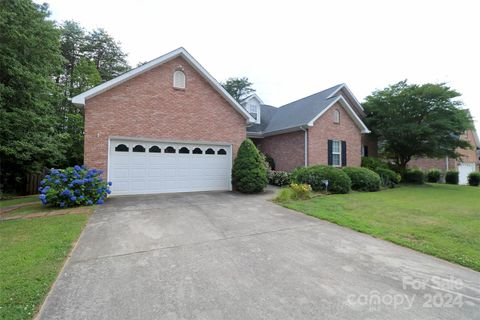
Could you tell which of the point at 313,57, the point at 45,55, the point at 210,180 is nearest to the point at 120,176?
the point at 210,180

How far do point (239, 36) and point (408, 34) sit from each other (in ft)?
26.0

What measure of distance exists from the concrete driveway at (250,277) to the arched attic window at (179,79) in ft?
24.9

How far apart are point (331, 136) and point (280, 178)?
4969mm

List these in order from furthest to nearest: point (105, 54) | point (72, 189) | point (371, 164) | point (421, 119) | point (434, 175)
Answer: point (105, 54) < point (434, 175) < point (421, 119) < point (371, 164) < point (72, 189)

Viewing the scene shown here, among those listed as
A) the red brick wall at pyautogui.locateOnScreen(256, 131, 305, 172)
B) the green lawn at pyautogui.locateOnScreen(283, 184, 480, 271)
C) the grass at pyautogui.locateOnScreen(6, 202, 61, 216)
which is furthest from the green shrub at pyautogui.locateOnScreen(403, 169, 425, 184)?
the grass at pyautogui.locateOnScreen(6, 202, 61, 216)

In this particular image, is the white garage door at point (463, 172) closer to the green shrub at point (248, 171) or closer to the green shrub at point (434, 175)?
the green shrub at point (434, 175)

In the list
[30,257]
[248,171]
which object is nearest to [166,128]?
[248,171]

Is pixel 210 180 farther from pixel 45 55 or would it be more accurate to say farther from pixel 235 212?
pixel 45 55

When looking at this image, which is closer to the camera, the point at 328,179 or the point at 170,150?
the point at 170,150

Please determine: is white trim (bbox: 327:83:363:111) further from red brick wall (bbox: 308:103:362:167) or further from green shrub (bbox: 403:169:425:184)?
green shrub (bbox: 403:169:425:184)

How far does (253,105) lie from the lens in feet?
60.6

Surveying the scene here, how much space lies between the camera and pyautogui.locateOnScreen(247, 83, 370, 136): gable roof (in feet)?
49.5

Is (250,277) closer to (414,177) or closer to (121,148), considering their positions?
(121,148)


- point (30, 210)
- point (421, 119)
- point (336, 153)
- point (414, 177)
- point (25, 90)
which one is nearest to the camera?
point (30, 210)
